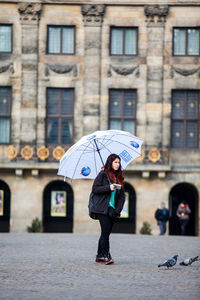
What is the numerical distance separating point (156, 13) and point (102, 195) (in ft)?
71.4

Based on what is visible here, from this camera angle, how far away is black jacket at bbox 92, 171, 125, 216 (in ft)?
42.9

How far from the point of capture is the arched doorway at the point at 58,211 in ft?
113

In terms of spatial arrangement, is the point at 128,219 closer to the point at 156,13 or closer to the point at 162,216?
the point at 162,216

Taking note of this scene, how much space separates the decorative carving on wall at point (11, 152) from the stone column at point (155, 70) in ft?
19.2

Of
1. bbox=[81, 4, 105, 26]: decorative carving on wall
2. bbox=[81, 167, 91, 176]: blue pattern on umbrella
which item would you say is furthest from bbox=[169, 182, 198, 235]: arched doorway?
bbox=[81, 167, 91, 176]: blue pattern on umbrella

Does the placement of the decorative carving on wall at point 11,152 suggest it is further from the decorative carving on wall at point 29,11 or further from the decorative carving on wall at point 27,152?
the decorative carving on wall at point 29,11

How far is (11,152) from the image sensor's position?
33.5m

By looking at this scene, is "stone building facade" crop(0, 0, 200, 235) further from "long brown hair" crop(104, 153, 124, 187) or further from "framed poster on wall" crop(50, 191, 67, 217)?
"long brown hair" crop(104, 153, 124, 187)

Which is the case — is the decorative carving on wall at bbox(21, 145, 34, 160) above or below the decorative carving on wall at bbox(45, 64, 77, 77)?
below

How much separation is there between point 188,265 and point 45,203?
21245 mm

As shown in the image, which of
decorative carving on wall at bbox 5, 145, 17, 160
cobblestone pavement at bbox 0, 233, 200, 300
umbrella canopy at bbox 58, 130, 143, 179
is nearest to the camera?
cobblestone pavement at bbox 0, 233, 200, 300

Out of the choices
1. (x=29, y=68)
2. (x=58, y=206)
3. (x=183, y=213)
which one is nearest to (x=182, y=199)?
(x=183, y=213)

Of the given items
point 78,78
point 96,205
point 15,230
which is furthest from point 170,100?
point 96,205

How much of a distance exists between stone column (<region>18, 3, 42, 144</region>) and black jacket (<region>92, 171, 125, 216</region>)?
67.4ft
